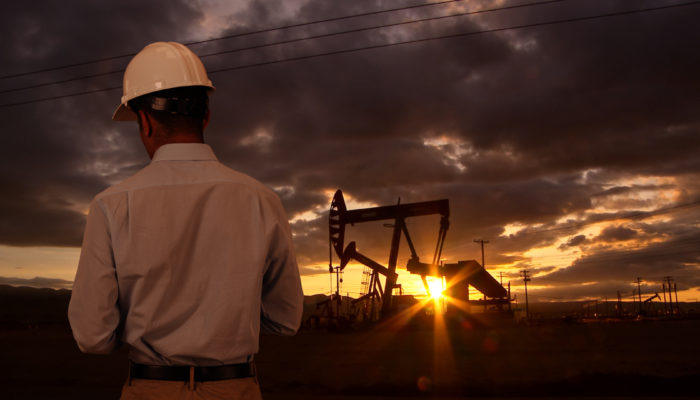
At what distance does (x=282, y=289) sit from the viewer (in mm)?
2291

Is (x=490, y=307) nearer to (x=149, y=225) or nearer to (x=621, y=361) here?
(x=621, y=361)

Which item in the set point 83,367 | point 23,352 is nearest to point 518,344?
point 83,367

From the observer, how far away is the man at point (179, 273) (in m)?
1.93

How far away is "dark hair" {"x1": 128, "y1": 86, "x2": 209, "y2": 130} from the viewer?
2.15 meters

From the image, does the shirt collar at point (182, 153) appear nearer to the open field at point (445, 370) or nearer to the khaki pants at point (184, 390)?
the khaki pants at point (184, 390)

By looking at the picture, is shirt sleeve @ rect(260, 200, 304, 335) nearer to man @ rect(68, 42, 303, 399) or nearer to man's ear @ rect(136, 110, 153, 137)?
man @ rect(68, 42, 303, 399)

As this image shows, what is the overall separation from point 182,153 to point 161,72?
376 millimetres

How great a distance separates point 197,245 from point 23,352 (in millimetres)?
21700

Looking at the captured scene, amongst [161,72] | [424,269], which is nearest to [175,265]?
[161,72]

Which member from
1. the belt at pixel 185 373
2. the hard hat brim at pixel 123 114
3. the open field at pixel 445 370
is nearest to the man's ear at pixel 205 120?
the hard hat brim at pixel 123 114

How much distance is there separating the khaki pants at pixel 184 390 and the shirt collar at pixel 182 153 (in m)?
0.77

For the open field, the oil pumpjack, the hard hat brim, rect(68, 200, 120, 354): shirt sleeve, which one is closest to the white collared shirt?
rect(68, 200, 120, 354): shirt sleeve

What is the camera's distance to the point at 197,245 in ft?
6.51

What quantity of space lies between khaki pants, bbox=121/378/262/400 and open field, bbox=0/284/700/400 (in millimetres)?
10619
